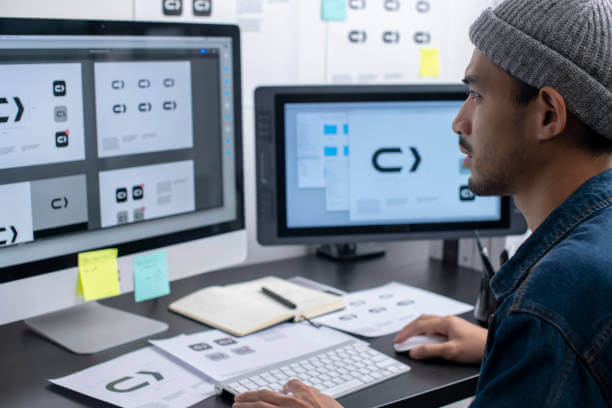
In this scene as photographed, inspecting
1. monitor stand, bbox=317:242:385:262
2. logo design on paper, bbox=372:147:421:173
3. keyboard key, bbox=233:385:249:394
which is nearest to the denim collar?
keyboard key, bbox=233:385:249:394

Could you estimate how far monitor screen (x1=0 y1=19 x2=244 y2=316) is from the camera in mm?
1160

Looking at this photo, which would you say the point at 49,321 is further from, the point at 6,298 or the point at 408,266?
the point at 408,266

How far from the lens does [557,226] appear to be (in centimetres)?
91

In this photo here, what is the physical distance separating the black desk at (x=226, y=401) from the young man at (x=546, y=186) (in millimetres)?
175

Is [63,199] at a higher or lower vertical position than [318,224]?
higher

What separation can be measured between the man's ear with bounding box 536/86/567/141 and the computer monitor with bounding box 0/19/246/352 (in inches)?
27.3

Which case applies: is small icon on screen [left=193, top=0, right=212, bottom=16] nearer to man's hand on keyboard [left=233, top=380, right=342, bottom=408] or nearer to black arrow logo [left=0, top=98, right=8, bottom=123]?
black arrow logo [left=0, top=98, right=8, bottom=123]

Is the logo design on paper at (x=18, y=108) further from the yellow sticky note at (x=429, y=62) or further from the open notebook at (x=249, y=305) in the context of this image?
the yellow sticky note at (x=429, y=62)

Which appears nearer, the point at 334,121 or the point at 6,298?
the point at 6,298

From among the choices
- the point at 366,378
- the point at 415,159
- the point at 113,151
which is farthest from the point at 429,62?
the point at 366,378

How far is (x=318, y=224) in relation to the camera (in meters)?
1.57

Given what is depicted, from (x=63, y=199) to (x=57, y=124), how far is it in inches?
5.0

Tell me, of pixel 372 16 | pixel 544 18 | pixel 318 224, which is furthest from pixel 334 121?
pixel 544 18

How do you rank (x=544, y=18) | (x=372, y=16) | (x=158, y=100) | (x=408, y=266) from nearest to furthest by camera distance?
(x=544, y=18) < (x=158, y=100) < (x=408, y=266) < (x=372, y=16)
